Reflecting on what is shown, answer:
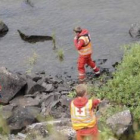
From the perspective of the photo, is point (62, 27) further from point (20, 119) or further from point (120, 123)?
point (120, 123)

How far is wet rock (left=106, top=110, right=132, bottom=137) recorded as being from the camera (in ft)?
32.2

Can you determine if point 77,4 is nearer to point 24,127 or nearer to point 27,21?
point 27,21

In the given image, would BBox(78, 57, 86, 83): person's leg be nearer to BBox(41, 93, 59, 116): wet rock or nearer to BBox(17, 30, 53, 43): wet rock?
BBox(41, 93, 59, 116): wet rock

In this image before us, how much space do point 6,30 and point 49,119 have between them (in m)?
7.77

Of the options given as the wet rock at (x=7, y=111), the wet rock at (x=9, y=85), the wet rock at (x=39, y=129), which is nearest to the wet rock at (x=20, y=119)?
the wet rock at (x=7, y=111)

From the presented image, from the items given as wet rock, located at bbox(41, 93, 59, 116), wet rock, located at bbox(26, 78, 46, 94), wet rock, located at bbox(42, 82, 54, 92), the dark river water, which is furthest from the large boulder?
wet rock, located at bbox(41, 93, 59, 116)

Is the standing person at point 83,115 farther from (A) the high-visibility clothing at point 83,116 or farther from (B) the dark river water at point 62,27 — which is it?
(B) the dark river water at point 62,27

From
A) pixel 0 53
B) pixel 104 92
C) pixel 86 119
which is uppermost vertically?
pixel 86 119

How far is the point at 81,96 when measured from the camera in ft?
29.0

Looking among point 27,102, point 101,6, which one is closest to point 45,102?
point 27,102

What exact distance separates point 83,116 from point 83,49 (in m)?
5.05

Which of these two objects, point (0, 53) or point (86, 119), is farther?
point (0, 53)

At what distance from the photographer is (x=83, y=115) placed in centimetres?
902

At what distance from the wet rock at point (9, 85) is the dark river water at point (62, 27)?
1.83 m
